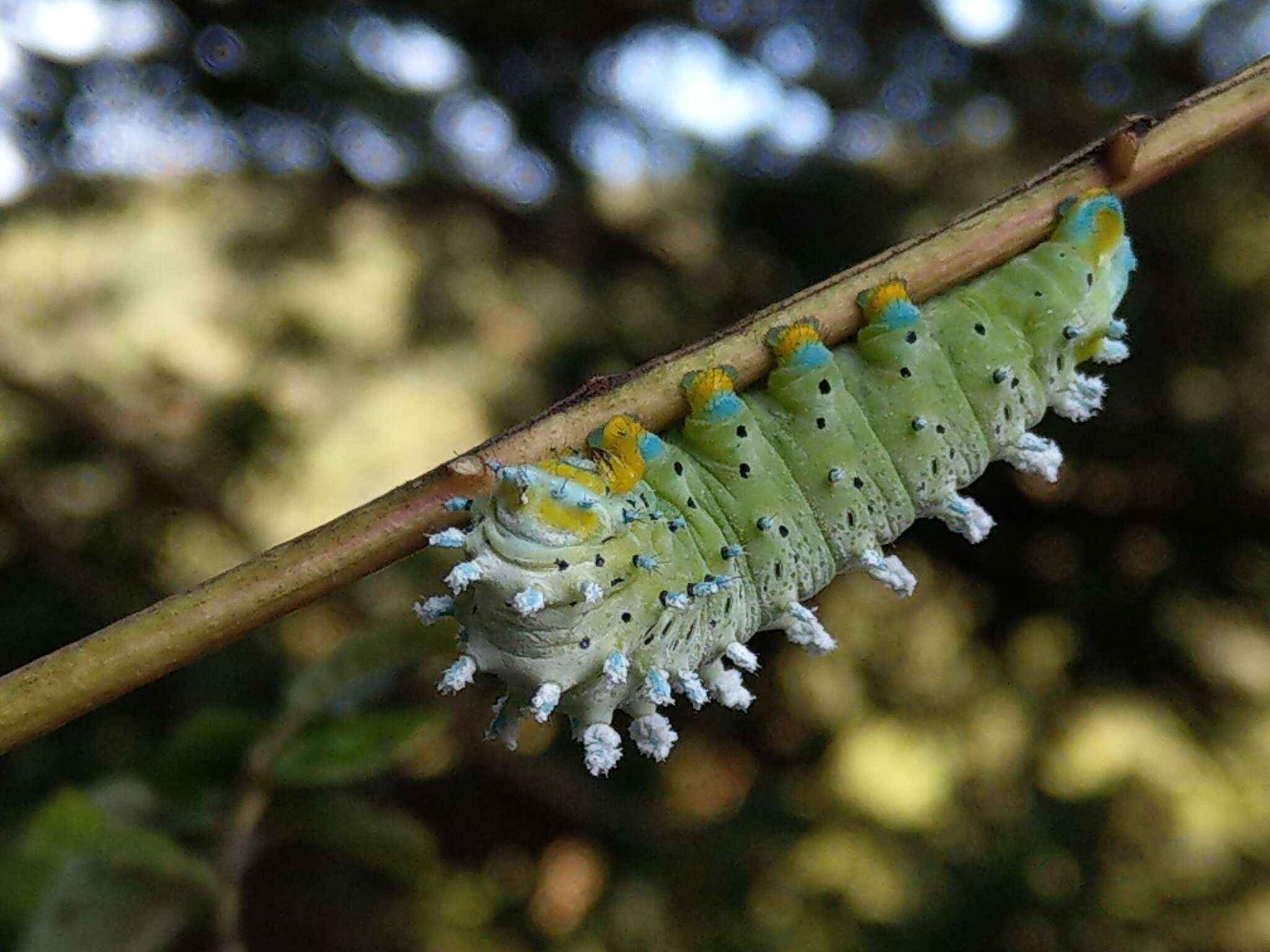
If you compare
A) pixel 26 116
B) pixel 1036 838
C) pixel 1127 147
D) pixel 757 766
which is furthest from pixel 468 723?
pixel 1127 147

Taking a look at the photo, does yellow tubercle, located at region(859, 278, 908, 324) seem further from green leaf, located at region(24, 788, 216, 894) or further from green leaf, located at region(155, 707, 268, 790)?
green leaf, located at region(24, 788, 216, 894)

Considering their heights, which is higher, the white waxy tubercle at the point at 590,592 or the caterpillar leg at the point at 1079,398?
the caterpillar leg at the point at 1079,398

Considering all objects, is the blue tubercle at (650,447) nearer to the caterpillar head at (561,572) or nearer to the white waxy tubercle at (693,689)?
the caterpillar head at (561,572)

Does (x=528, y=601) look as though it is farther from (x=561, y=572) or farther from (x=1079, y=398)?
(x=1079, y=398)

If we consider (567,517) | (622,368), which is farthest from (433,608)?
(622,368)

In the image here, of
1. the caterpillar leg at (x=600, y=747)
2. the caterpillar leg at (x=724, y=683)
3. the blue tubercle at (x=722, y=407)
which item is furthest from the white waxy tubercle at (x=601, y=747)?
the blue tubercle at (x=722, y=407)

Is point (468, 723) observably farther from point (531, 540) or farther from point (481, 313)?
point (531, 540)
